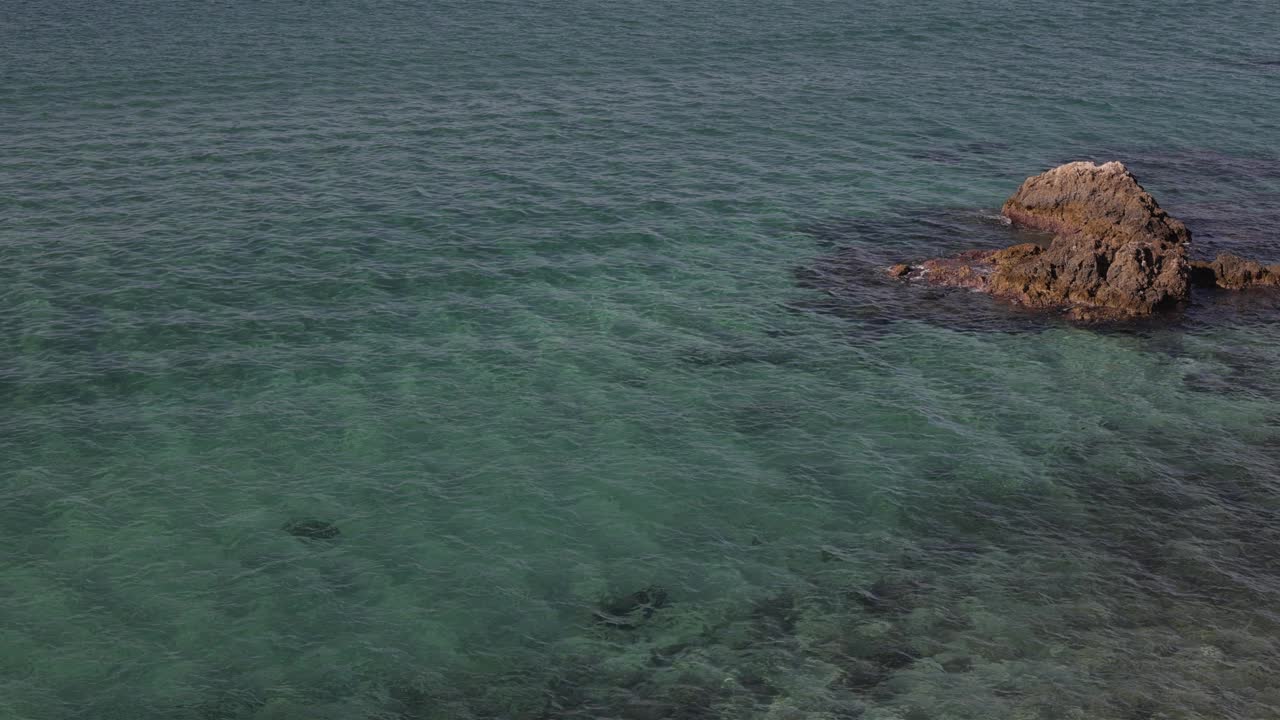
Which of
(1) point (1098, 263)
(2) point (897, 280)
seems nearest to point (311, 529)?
(2) point (897, 280)

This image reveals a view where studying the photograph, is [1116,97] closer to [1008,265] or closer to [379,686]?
[1008,265]

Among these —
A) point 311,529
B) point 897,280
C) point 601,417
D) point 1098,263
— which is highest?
point 1098,263

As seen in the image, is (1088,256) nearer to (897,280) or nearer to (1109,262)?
(1109,262)

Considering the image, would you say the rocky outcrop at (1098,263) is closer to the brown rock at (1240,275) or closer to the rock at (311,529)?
the brown rock at (1240,275)

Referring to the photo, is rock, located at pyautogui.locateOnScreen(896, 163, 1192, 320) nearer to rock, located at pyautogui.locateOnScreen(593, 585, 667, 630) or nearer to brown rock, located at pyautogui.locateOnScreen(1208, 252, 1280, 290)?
brown rock, located at pyautogui.locateOnScreen(1208, 252, 1280, 290)

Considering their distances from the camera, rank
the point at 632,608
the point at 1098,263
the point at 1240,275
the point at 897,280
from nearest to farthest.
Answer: the point at 632,608, the point at 1098,263, the point at 1240,275, the point at 897,280

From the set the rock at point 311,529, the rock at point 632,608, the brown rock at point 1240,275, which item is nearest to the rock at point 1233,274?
the brown rock at point 1240,275
